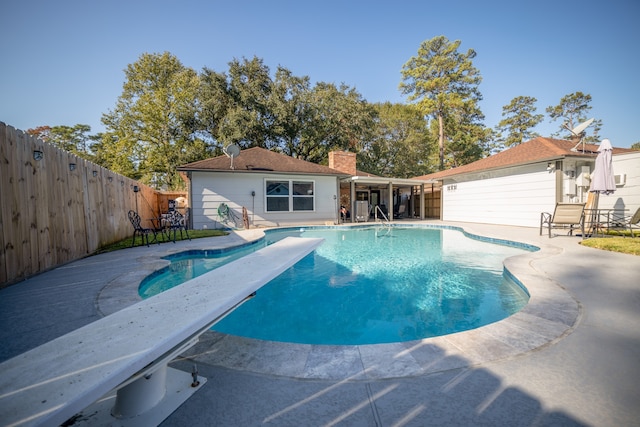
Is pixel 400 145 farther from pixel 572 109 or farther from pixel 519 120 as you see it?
pixel 572 109

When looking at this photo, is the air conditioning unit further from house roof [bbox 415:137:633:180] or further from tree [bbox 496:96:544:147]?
tree [bbox 496:96:544:147]

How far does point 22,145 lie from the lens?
12.5ft

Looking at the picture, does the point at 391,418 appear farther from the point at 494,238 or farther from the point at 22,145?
the point at 494,238

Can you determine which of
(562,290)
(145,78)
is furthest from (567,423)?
(145,78)

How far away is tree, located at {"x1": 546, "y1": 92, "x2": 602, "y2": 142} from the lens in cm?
2634

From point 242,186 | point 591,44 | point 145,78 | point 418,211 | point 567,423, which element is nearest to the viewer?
point 567,423

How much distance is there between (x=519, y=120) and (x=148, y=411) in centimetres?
3591

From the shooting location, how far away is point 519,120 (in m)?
27.7

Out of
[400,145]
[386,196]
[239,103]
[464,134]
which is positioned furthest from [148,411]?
[464,134]

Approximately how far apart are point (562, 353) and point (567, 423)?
30.6 inches

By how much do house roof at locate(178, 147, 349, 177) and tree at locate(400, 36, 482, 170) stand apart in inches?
596

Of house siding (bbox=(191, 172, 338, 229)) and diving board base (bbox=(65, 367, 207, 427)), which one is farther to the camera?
house siding (bbox=(191, 172, 338, 229))

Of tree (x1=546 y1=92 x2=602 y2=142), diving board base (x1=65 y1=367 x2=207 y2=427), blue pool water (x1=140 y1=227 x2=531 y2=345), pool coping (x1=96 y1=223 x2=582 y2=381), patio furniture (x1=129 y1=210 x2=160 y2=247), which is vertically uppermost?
tree (x1=546 y1=92 x2=602 y2=142)

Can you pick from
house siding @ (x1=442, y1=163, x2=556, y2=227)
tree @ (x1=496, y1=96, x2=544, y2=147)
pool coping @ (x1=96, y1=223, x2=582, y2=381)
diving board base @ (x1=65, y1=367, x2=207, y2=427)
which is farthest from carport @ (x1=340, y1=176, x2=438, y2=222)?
tree @ (x1=496, y1=96, x2=544, y2=147)
